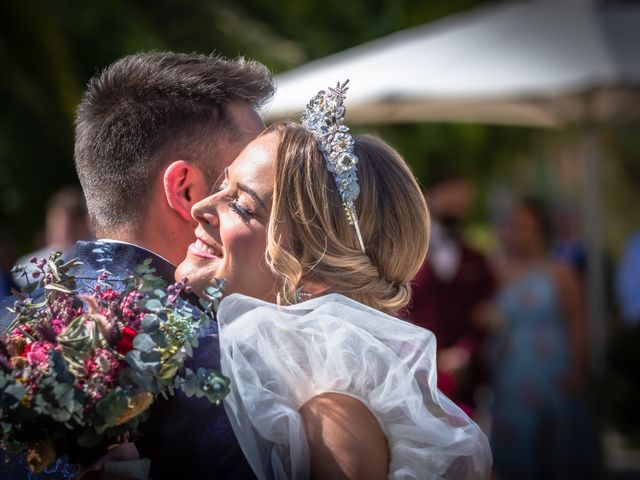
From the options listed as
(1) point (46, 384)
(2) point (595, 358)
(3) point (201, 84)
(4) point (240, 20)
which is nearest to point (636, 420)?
(2) point (595, 358)

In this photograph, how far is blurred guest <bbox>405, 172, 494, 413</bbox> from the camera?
704 cm

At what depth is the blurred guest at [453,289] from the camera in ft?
23.1

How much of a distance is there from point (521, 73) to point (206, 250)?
13.8 ft

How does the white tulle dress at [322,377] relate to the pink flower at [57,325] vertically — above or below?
below

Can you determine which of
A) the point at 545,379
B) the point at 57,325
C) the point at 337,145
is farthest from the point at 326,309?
the point at 545,379

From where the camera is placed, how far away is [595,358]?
A: 24.3 feet

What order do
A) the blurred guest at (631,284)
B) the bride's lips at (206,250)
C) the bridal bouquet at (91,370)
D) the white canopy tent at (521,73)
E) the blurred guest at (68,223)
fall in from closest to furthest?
the bridal bouquet at (91,370) < the bride's lips at (206,250) < the white canopy tent at (521,73) < the blurred guest at (68,223) < the blurred guest at (631,284)

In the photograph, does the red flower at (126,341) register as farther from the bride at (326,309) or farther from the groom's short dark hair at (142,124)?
the groom's short dark hair at (142,124)

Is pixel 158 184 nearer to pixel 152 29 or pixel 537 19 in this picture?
pixel 537 19

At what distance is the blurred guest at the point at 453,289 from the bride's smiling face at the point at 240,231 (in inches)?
164

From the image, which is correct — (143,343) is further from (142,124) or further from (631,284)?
(631,284)

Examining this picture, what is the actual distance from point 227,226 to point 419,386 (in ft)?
1.97

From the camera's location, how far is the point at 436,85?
6543 mm

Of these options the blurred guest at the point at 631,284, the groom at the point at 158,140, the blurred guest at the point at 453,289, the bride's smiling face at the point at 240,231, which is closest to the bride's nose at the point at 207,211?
the bride's smiling face at the point at 240,231
